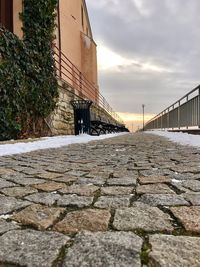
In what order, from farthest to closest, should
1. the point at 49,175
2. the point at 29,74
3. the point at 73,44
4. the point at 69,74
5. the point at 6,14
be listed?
the point at 73,44, the point at 69,74, the point at 6,14, the point at 29,74, the point at 49,175

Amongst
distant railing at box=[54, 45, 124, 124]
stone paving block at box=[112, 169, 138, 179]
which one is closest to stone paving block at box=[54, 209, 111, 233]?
stone paving block at box=[112, 169, 138, 179]

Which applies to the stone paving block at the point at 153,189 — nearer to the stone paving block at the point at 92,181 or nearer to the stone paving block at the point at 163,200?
the stone paving block at the point at 163,200

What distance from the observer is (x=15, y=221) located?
6.41ft

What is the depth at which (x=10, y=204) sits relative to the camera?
2.31 m

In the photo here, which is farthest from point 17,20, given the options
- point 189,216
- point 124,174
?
point 189,216

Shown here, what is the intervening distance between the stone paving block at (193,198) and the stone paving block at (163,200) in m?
0.04

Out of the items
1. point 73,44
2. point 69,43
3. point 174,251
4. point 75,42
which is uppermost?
point 75,42

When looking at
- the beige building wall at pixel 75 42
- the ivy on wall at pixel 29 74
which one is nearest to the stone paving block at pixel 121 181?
the ivy on wall at pixel 29 74

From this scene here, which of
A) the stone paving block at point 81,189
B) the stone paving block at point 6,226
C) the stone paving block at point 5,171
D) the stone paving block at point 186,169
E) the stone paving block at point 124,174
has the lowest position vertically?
the stone paving block at point 6,226

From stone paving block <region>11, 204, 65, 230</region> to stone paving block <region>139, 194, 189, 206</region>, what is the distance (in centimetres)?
60

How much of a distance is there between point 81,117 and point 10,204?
10.3m

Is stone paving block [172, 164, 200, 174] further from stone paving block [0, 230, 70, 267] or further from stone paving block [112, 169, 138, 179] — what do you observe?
stone paving block [0, 230, 70, 267]

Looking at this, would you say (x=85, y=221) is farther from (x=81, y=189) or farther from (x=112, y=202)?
(x=81, y=189)

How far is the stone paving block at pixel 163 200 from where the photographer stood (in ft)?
7.52
